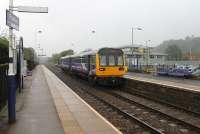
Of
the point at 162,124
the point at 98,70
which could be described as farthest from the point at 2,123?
the point at 98,70

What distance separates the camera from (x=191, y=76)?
37750 millimetres

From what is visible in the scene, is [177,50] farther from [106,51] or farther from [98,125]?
[98,125]

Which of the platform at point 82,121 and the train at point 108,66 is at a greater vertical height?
the train at point 108,66

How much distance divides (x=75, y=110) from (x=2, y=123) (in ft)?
12.8

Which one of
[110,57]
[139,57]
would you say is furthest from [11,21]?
[139,57]

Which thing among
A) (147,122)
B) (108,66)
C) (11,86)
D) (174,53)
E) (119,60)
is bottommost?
(147,122)

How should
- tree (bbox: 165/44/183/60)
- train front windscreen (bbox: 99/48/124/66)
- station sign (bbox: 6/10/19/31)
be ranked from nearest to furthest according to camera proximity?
station sign (bbox: 6/10/19/31) < train front windscreen (bbox: 99/48/124/66) < tree (bbox: 165/44/183/60)

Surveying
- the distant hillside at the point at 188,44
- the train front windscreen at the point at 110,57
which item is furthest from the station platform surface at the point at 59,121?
the distant hillside at the point at 188,44

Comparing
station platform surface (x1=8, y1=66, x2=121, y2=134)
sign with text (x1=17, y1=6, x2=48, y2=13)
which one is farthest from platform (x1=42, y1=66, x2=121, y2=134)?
sign with text (x1=17, y1=6, x2=48, y2=13)

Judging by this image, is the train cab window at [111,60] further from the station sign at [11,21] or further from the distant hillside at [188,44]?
the distant hillside at [188,44]

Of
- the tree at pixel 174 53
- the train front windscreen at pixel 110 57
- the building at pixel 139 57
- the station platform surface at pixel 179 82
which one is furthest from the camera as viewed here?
the tree at pixel 174 53

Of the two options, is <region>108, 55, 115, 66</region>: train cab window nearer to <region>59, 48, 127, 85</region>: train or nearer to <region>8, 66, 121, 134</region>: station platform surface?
<region>59, 48, 127, 85</region>: train

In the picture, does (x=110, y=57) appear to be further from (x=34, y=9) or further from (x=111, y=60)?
(x=34, y=9)

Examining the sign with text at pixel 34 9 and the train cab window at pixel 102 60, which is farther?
the train cab window at pixel 102 60
